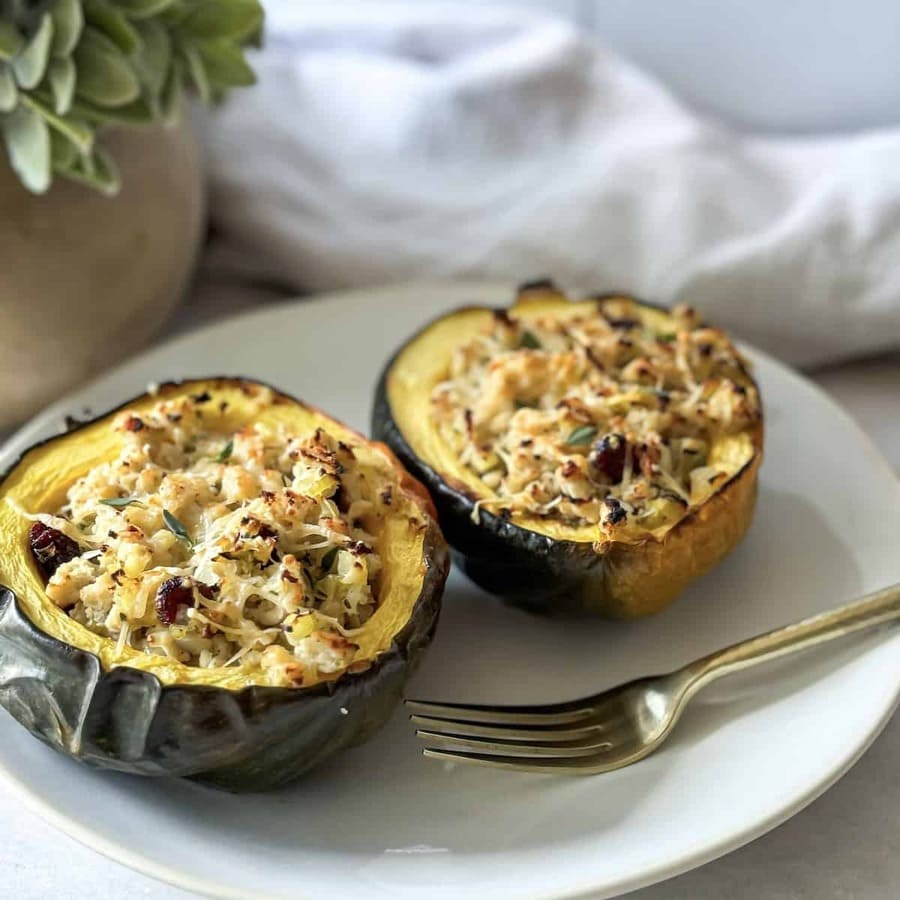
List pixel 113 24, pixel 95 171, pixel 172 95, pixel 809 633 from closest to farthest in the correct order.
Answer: pixel 809 633 → pixel 113 24 → pixel 95 171 → pixel 172 95

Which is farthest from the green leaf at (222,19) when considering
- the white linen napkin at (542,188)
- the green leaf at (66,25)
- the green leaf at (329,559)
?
the green leaf at (329,559)

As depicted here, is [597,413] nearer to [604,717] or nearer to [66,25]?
[604,717]

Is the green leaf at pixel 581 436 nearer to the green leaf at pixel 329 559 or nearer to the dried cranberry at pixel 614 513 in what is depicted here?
the dried cranberry at pixel 614 513

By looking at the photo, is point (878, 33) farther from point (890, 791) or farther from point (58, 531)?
point (58, 531)

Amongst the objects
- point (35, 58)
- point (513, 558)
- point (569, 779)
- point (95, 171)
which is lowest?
point (569, 779)

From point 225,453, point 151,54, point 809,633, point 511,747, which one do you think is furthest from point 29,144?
point 809,633

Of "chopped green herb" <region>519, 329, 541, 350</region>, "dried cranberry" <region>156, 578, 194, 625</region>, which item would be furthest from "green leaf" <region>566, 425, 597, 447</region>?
"dried cranberry" <region>156, 578, 194, 625</region>
